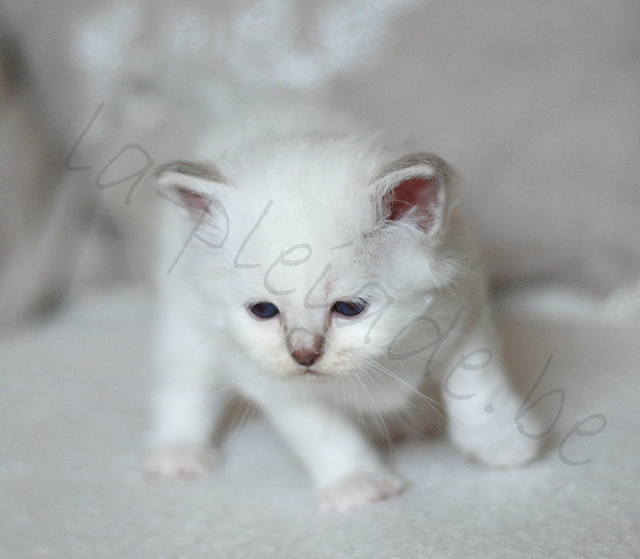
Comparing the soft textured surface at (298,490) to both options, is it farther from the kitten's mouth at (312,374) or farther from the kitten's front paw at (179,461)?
the kitten's mouth at (312,374)

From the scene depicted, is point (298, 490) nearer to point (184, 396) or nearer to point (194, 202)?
point (184, 396)

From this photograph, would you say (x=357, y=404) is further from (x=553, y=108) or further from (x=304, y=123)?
(x=553, y=108)

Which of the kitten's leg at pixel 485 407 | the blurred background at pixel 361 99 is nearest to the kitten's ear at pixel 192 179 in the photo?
the kitten's leg at pixel 485 407

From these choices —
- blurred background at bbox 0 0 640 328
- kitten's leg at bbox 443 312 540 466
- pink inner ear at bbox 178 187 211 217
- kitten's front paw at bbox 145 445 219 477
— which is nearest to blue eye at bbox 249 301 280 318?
pink inner ear at bbox 178 187 211 217

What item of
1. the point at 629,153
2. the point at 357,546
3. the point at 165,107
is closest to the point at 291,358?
the point at 357,546

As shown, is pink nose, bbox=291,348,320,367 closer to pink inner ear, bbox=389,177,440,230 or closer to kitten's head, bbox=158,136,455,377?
kitten's head, bbox=158,136,455,377
